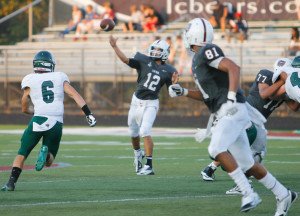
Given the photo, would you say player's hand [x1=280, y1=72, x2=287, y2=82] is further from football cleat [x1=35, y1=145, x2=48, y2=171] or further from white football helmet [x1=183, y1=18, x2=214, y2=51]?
football cleat [x1=35, y1=145, x2=48, y2=171]

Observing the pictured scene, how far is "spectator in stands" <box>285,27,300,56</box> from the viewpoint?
72.9 ft

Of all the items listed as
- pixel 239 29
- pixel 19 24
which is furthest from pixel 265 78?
pixel 19 24

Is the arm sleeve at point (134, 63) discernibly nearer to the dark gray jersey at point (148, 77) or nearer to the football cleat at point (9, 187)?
the dark gray jersey at point (148, 77)

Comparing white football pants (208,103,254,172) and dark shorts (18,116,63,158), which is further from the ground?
white football pants (208,103,254,172)

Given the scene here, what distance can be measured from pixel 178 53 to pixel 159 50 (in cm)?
1413

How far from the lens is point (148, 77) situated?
36.1ft

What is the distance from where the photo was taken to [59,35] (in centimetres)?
2852

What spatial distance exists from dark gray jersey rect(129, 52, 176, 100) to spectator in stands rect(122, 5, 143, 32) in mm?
15779

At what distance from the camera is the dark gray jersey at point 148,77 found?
11.0 meters

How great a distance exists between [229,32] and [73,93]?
16.7 metres

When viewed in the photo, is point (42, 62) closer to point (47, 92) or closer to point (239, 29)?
point (47, 92)

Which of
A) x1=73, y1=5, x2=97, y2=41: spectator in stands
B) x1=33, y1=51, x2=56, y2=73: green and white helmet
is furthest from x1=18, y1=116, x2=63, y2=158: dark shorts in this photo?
x1=73, y1=5, x2=97, y2=41: spectator in stands

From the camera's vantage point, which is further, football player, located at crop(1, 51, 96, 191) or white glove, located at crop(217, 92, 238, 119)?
football player, located at crop(1, 51, 96, 191)

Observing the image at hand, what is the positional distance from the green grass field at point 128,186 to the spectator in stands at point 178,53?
945cm
